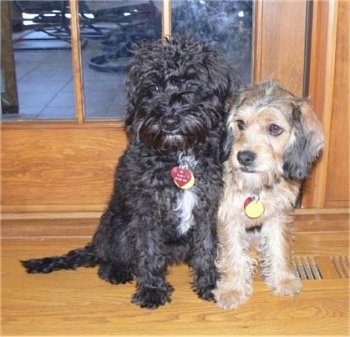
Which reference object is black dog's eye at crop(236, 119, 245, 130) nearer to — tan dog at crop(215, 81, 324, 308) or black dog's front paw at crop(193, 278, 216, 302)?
tan dog at crop(215, 81, 324, 308)

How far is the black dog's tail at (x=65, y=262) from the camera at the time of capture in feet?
7.37

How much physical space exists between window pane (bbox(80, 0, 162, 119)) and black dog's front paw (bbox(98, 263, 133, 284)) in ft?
2.19

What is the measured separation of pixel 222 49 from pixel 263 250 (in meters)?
0.88

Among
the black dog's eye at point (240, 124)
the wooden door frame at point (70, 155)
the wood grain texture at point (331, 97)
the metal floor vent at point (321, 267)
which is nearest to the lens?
the black dog's eye at point (240, 124)

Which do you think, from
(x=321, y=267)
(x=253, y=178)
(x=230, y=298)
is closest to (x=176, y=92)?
(x=253, y=178)

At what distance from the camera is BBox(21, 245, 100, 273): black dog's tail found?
225 cm

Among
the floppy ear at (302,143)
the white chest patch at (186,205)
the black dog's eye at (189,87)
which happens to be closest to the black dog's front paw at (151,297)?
the white chest patch at (186,205)

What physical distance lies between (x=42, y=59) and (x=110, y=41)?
11.8 inches

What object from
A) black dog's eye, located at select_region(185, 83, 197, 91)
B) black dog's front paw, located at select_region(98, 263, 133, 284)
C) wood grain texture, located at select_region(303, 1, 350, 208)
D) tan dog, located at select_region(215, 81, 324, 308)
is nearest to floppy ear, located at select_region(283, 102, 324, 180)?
tan dog, located at select_region(215, 81, 324, 308)

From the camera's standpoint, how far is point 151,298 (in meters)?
2.03

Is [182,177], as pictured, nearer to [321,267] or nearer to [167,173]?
[167,173]

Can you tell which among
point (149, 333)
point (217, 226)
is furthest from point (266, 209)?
point (149, 333)

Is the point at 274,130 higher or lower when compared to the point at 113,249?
higher

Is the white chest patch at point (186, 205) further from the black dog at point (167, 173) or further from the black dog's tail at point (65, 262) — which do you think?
the black dog's tail at point (65, 262)
